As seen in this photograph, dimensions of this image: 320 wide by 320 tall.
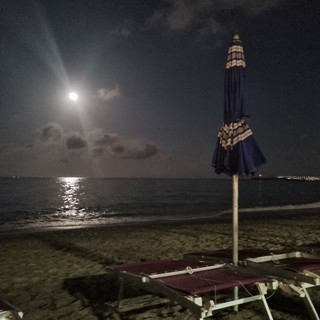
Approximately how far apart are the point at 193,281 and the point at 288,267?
1.33 meters

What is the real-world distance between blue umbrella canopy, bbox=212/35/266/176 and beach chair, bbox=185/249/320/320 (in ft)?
4.03

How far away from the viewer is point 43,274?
710cm

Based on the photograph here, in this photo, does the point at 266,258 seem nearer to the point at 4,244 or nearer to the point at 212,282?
the point at 212,282

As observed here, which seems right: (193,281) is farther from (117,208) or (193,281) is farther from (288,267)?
(117,208)

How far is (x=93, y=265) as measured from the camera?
787 cm

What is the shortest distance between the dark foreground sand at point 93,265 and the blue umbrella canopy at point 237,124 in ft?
6.67

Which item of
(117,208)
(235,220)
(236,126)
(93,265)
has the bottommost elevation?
(93,265)

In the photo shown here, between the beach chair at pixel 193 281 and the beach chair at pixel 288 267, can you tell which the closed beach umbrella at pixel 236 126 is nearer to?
the beach chair at pixel 288 267

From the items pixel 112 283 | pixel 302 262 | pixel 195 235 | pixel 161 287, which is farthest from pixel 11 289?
pixel 195 235

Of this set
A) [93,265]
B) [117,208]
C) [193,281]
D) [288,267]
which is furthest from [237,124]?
[117,208]

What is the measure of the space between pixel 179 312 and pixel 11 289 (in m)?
3.29

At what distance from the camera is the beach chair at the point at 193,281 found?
336 centimetres

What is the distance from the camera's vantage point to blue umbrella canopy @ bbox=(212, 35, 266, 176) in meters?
4.49

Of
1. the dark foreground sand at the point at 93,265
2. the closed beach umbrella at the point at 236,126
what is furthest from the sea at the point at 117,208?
the closed beach umbrella at the point at 236,126
